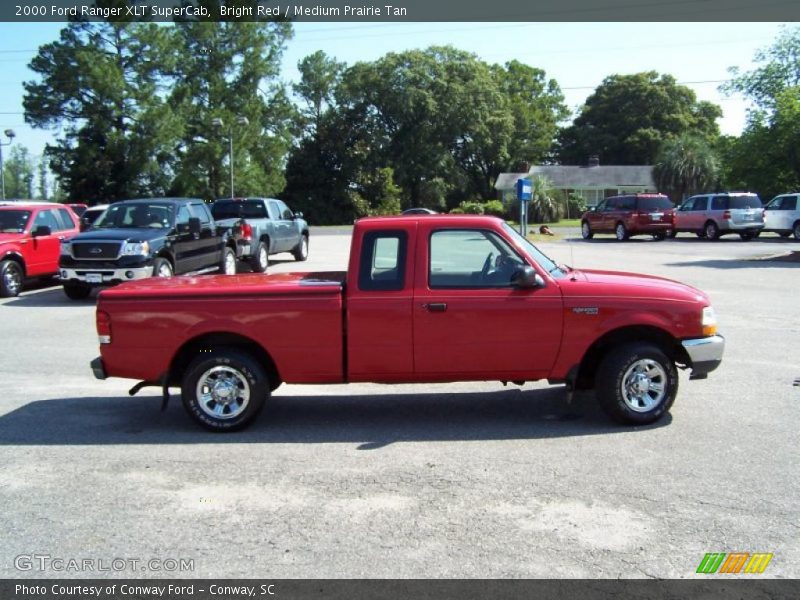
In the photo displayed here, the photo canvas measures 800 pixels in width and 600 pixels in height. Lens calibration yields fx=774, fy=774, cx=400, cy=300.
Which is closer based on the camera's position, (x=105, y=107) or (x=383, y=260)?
(x=383, y=260)

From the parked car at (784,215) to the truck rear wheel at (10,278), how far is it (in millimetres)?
28294

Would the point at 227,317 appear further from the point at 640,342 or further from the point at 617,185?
the point at 617,185

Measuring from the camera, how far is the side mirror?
640 cm

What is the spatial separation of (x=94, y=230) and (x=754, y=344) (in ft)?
39.4

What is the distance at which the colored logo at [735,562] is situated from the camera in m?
4.12

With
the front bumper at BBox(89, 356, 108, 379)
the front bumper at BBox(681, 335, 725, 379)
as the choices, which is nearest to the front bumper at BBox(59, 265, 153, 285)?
the front bumper at BBox(89, 356, 108, 379)

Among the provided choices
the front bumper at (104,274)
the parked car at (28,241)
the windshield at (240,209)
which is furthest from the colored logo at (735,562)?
the windshield at (240,209)

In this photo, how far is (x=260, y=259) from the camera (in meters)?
19.2

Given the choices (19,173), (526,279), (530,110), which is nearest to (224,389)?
(526,279)

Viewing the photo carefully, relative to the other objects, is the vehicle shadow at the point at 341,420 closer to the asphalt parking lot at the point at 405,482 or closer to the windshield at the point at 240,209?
the asphalt parking lot at the point at 405,482

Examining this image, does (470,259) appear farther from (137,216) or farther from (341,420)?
(137,216)

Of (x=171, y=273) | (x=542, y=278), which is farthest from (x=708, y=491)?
(x=171, y=273)

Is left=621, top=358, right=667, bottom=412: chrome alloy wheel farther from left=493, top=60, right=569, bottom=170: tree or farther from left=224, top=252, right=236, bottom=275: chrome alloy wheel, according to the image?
left=493, top=60, right=569, bottom=170: tree

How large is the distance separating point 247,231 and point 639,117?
7037 centimetres
